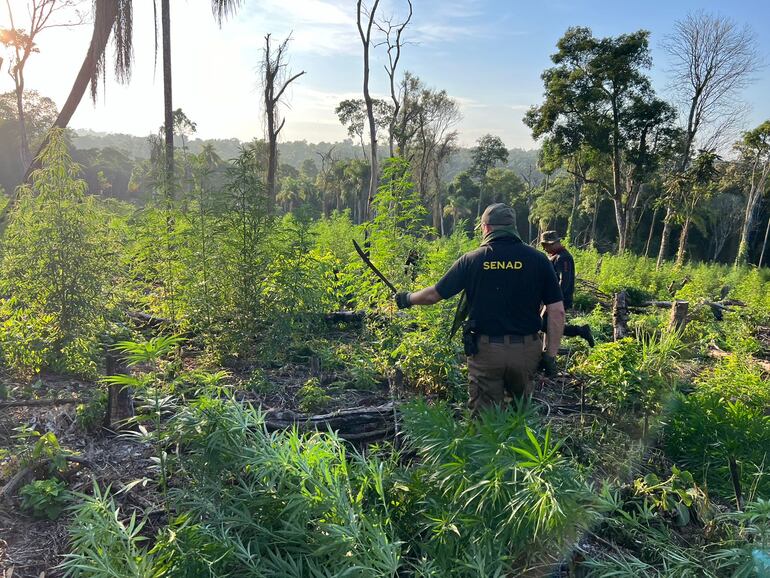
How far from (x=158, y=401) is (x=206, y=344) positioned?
120 inches

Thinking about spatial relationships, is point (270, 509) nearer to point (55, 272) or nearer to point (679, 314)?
point (55, 272)

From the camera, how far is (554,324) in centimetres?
349

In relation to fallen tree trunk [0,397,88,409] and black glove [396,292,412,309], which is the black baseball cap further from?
fallen tree trunk [0,397,88,409]

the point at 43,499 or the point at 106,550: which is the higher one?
the point at 106,550

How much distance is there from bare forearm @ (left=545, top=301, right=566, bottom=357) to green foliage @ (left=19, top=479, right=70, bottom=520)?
11.1 feet

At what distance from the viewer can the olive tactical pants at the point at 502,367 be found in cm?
348

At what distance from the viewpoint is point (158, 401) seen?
2.35 m

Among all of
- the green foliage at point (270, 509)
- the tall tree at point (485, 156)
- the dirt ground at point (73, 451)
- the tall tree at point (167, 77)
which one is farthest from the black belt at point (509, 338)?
the tall tree at point (485, 156)

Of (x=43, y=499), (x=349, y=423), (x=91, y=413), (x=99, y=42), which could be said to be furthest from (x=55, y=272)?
(x=99, y=42)

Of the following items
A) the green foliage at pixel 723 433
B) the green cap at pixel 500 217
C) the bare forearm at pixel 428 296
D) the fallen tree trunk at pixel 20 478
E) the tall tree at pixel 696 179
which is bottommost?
the fallen tree trunk at pixel 20 478

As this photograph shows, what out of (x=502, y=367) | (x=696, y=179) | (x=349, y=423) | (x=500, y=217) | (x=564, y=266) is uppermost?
(x=696, y=179)

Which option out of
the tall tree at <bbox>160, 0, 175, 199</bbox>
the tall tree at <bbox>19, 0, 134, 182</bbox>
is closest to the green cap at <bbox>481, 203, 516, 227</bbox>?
the tall tree at <bbox>19, 0, 134, 182</bbox>

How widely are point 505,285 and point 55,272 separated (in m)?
4.12

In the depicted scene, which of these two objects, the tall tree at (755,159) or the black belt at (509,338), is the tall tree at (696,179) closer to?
the tall tree at (755,159)
